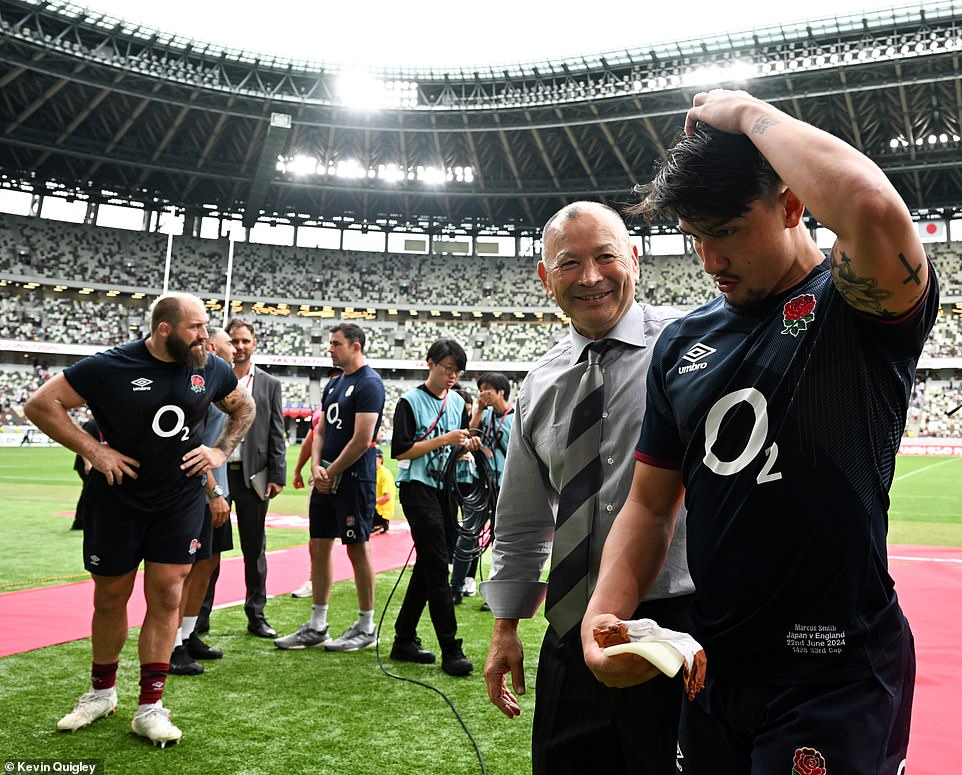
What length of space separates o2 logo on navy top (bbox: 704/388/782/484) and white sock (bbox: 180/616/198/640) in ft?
16.2

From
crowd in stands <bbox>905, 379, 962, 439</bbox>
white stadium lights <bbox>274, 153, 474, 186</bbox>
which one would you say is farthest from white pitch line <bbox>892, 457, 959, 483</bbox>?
white stadium lights <bbox>274, 153, 474, 186</bbox>

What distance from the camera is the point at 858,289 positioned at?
131 cm

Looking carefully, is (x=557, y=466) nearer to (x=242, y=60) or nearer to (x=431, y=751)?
(x=431, y=751)

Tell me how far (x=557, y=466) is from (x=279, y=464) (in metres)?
4.74

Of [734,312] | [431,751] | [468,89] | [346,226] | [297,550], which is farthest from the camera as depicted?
[346,226]

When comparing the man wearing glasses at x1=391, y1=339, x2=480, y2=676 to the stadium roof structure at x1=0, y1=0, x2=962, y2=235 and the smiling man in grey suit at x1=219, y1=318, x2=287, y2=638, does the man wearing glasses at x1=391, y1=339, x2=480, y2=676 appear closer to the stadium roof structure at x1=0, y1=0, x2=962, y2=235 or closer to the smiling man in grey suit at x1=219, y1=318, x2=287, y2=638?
the smiling man in grey suit at x1=219, y1=318, x2=287, y2=638

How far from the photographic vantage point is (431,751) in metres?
3.81

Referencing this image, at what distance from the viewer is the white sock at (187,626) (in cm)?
539

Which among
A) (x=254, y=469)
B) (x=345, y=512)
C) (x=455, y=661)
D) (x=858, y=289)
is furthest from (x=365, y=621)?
(x=858, y=289)

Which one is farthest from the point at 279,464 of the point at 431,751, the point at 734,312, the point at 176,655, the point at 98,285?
the point at 98,285

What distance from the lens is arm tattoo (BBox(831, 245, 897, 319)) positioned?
1.29 meters

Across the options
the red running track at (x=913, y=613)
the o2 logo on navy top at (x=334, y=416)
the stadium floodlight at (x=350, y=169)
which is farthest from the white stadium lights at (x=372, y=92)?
the o2 logo on navy top at (x=334, y=416)

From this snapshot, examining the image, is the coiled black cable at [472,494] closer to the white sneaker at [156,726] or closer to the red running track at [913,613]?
the red running track at [913,613]

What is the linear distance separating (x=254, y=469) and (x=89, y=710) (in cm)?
271
